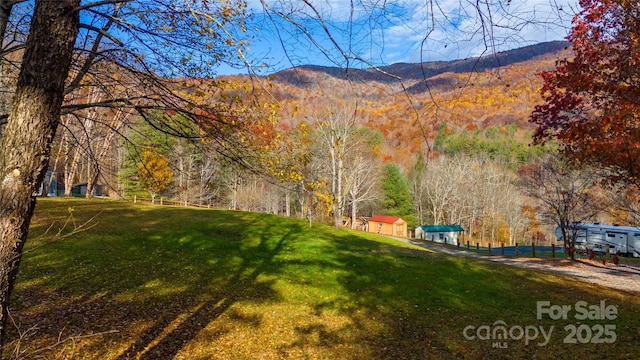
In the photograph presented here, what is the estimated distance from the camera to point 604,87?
23.2 ft

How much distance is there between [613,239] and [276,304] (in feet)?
91.6

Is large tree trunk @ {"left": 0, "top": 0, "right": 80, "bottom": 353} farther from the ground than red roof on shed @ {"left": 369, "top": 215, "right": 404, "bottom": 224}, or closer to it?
farther from the ground

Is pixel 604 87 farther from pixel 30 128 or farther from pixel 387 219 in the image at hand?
pixel 387 219

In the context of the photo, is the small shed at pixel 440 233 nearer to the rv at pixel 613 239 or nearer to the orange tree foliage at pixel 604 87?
the rv at pixel 613 239

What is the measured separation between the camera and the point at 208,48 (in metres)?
3.41

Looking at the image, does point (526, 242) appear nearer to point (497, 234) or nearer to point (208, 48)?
point (497, 234)

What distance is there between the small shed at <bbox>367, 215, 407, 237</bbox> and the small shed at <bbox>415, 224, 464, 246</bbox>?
3020 millimetres

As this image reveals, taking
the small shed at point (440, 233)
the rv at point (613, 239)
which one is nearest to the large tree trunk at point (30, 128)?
the rv at point (613, 239)

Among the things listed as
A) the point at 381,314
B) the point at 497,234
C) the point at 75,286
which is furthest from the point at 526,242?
the point at 75,286

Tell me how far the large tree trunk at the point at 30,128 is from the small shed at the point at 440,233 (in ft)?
120

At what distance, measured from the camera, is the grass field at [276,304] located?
5875 millimetres

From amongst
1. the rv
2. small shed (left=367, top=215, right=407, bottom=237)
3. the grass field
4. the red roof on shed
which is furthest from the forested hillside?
the red roof on shed

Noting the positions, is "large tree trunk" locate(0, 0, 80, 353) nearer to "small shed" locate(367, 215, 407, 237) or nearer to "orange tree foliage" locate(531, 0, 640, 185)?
"orange tree foliage" locate(531, 0, 640, 185)

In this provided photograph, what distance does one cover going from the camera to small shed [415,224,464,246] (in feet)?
120
